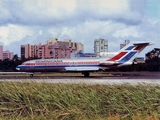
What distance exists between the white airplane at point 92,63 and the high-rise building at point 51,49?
11.3 feet

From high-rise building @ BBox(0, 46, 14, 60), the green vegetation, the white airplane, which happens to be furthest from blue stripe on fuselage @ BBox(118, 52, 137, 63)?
the green vegetation

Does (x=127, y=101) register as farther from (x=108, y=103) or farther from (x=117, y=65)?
(x=117, y=65)

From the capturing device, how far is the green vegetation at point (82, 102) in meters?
12.1

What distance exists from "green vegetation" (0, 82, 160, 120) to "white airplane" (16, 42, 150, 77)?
29722 mm

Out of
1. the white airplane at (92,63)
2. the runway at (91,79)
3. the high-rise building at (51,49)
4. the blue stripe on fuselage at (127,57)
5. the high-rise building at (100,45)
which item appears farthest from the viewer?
the high-rise building at (100,45)

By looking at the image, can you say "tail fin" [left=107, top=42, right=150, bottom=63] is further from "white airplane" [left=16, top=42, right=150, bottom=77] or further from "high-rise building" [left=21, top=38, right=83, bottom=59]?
"high-rise building" [left=21, top=38, right=83, bottom=59]

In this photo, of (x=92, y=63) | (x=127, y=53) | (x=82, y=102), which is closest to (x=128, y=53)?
(x=127, y=53)

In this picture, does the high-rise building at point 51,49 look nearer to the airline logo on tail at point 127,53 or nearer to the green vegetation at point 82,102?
the airline logo on tail at point 127,53

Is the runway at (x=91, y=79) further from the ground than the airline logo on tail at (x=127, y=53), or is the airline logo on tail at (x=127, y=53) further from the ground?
the airline logo on tail at (x=127, y=53)

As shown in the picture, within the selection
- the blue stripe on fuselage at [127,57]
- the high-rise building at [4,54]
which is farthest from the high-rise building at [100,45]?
the high-rise building at [4,54]

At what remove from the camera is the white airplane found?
43938 mm

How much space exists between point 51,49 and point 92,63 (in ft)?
24.5

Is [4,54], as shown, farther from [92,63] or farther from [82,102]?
[82,102]

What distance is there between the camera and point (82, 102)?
42.0ft
